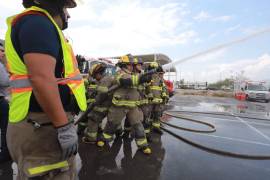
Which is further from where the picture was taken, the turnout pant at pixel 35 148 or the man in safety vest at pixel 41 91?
the turnout pant at pixel 35 148

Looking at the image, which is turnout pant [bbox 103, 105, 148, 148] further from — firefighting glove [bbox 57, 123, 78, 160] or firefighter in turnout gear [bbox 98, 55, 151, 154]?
firefighting glove [bbox 57, 123, 78, 160]

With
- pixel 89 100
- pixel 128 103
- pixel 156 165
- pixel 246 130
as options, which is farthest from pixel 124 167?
pixel 246 130

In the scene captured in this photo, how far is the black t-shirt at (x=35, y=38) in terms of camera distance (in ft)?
4.14

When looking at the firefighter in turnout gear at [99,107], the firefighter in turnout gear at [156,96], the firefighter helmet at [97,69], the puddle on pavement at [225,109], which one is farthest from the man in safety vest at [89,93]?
the puddle on pavement at [225,109]

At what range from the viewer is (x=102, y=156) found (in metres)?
3.85

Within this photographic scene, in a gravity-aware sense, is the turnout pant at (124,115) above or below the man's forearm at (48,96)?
below

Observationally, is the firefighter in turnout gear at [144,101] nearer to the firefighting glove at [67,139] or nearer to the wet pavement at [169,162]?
the wet pavement at [169,162]

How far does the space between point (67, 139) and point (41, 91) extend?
13.8 inches

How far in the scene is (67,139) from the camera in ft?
4.53

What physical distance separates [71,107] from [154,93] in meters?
3.71

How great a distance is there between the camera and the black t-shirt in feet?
4.14

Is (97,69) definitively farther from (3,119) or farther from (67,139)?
(67,139)

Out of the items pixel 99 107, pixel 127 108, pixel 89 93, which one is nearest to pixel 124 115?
pixel 127 108

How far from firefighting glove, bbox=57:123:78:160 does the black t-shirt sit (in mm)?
215
